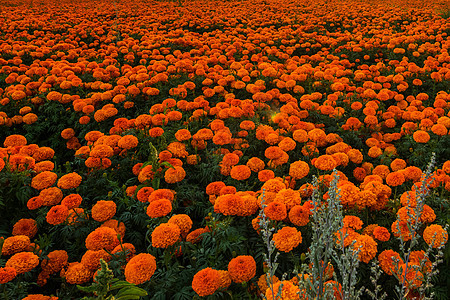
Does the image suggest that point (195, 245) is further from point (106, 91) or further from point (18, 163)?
point (106, 91)

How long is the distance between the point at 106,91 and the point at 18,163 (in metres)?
2.04

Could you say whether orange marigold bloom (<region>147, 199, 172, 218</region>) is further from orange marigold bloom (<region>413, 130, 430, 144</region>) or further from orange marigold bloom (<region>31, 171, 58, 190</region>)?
orange marigold bloom (<region>413, 130, 430, 144</region>)

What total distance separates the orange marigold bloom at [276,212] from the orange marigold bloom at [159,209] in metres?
0.77

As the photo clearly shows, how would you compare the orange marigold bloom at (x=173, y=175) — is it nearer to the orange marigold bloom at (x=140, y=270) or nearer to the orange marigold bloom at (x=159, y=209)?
the orange marigold bloom at (x=159, y=209)

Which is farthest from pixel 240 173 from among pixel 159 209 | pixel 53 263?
pixel 53 263

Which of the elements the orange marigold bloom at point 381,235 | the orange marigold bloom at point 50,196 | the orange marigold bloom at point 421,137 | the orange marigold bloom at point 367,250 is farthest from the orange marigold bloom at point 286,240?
the orange marigold bloom at point 421,137

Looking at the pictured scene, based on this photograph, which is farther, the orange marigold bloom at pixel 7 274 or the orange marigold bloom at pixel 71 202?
the orange marigold bloom at pixel 71 202

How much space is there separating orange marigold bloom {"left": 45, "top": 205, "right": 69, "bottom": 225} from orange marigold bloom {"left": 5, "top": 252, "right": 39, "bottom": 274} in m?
0.31

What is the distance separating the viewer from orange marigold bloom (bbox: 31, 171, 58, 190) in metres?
2.59

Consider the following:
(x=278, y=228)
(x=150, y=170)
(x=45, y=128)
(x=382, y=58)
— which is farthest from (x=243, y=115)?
(x=382, y=58)

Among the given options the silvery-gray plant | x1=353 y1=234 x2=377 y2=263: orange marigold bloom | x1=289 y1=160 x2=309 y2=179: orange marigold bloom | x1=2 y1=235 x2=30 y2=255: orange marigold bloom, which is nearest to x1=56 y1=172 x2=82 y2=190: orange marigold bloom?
x1=2 y1=235 x2=30 y2=255: orange marigold bloom

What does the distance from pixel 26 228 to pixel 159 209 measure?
1.20m

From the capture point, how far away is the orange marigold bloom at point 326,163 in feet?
8.87

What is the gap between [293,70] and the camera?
542 cm
